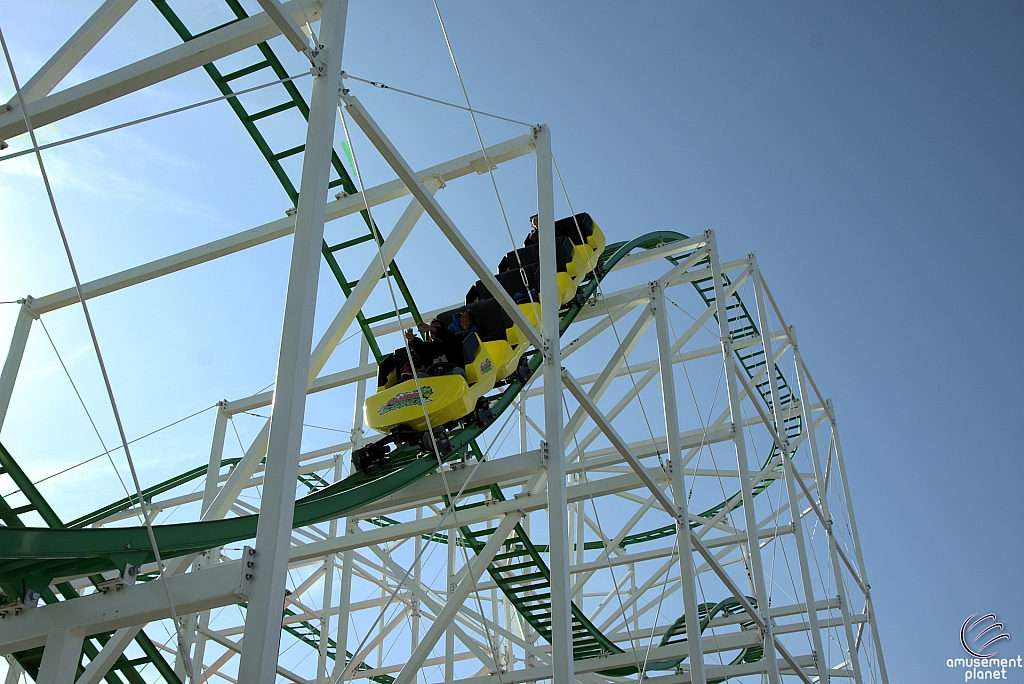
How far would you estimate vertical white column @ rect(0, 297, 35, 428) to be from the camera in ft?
22.6

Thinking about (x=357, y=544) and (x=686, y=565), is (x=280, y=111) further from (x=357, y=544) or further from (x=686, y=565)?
(x=686, y=565)

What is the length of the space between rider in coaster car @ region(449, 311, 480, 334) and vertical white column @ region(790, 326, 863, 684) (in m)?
6.91

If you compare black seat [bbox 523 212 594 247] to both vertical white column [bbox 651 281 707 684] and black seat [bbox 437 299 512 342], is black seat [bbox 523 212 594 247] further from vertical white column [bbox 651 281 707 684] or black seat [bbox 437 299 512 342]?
black seat [bbox 437 299 512 342]

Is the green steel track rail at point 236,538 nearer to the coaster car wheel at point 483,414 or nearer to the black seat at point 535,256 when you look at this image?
the coaster car wheel at point 483,414

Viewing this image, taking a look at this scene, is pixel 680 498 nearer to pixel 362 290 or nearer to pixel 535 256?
pixel 535 256

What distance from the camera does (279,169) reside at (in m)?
7.74

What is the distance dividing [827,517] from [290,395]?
10.7 metres

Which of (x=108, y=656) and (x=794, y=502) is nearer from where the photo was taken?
(x=108, y=656)

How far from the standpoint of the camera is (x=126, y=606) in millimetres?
3818

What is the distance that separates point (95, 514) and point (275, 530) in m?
9.07

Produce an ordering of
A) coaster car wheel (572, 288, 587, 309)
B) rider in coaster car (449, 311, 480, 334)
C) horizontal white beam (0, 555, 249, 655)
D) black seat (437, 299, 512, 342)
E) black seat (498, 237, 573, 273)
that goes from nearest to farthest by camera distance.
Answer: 1. horizontal white beam (0, 555, 249, 655)
2. rider in coaster car (449, 311, 480, 334)
3. black seat (437, 299, 512, 342)
4. black seat (498, 237, 573, 273)
5. coaster car wheel (572, 288, 587, 309)

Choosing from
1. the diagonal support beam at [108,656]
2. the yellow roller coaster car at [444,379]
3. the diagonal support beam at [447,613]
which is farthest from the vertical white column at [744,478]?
the diagonal support beam at [108,656]

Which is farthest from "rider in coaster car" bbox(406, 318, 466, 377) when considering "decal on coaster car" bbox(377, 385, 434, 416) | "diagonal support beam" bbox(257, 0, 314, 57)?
"diagonal support beam" bbox(257, 0, 314, 57)

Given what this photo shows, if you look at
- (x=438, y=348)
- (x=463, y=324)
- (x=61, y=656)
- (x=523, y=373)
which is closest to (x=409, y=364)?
(x=438, y=348)
